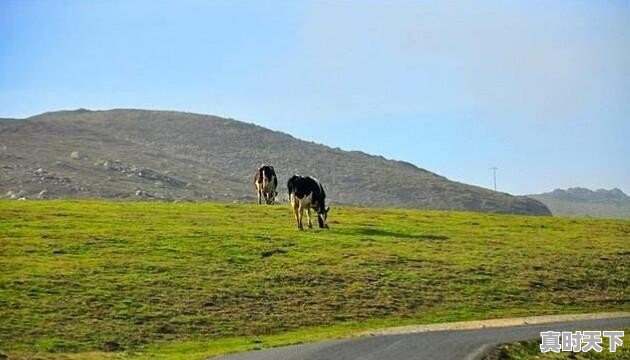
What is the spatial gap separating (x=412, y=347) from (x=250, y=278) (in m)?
12.8

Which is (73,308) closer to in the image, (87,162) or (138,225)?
(138,225)

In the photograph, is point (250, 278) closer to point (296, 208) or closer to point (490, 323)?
point (490, 323)

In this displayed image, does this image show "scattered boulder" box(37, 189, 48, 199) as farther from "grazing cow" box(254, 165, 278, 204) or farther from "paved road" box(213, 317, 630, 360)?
"paved road" box(213, 317, 630, 360)

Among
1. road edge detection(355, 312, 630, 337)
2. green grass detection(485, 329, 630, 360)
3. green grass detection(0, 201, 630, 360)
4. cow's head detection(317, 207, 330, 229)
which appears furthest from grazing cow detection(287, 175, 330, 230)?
green grass detection(485, 329, 630, 360)

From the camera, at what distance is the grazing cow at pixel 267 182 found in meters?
62.3

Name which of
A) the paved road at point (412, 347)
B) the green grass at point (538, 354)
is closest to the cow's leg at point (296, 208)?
the paved road at point (412, 347)

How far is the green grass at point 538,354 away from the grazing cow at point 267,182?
120ft

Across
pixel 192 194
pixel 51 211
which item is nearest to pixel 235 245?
pixel 51 211

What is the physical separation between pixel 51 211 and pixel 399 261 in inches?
858

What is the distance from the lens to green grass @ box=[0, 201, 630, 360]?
30.0 metres

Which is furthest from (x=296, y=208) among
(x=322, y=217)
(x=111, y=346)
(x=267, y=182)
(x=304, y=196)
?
(x=111, y=346)

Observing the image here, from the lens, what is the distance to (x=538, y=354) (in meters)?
25.6

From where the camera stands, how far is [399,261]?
137 ft

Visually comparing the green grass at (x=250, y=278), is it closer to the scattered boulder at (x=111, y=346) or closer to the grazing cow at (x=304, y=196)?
the scattered boulder at (x=111, y=346)
